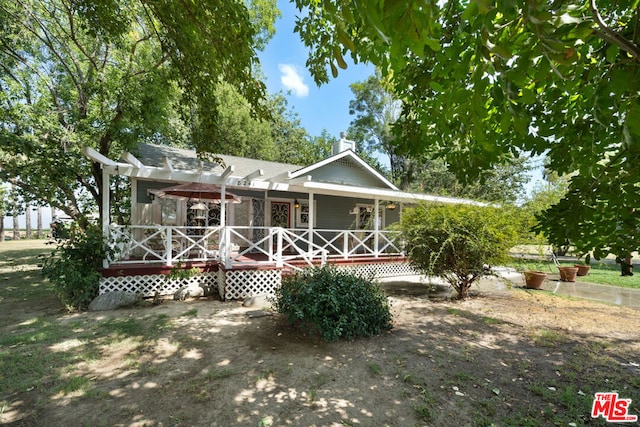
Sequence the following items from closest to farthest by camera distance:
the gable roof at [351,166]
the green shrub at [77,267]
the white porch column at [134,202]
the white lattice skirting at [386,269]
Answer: the green shrub at [77,267]
the white porch column at [134,202]
the white lattice skirting at [386,269]
the gable roof at [351,166]

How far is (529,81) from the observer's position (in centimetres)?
222

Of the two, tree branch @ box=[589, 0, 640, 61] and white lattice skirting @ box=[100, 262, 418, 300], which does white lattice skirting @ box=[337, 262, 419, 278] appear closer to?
white lattice skirting @ box=[100, 262, 418, 300]

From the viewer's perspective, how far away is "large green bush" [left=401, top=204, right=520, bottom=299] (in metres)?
6.86

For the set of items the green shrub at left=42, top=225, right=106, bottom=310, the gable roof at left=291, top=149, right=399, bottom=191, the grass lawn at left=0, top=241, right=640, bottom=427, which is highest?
the gable roof at left=291, top=149, right=399, bottom=191

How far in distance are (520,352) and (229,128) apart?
71.6 feet

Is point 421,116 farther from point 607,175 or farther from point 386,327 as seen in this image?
point 386,327

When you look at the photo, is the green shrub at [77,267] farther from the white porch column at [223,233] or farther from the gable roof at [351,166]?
the gable roof at [351,166]

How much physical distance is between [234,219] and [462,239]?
7.89 m

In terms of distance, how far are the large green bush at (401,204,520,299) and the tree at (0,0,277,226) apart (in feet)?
16.8

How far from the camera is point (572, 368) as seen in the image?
12.7 ft

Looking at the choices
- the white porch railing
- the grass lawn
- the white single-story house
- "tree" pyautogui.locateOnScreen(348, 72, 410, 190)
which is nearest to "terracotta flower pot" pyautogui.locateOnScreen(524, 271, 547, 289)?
the grass lawn

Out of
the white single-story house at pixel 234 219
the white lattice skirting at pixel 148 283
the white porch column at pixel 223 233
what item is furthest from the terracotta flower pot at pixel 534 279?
the white lattice skirting at pixel 148 283

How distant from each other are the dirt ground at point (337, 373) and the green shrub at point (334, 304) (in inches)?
9.6

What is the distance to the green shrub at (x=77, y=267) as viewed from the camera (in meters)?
6.01
